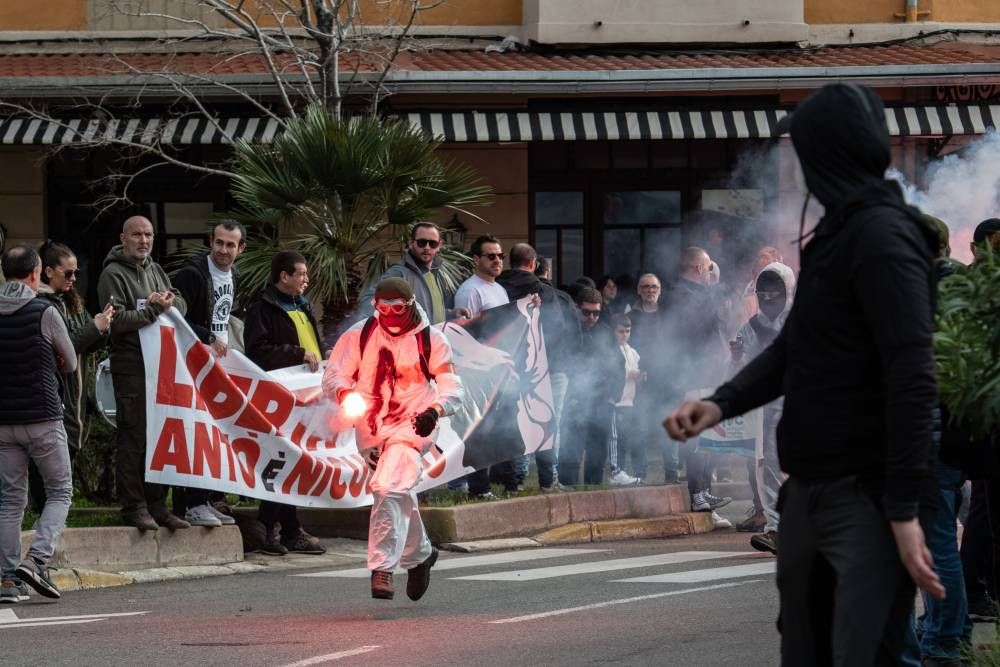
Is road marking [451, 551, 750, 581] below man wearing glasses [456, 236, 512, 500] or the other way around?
below

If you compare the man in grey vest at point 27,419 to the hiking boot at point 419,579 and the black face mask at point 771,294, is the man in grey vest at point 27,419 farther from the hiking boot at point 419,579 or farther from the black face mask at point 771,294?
the black face mask at point 771,294

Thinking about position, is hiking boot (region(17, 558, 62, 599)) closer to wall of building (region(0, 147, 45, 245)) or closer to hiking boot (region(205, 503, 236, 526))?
hiking boot (region(205, 503, 236, 526))

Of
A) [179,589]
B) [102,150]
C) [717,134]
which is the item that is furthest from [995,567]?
[102,150]

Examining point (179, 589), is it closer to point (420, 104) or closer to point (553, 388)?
point (553, 388)

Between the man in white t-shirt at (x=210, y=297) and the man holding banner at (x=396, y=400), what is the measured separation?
2.27 m

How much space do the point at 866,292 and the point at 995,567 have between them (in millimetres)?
3430

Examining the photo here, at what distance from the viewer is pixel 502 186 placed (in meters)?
20.1

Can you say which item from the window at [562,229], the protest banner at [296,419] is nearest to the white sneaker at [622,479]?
the protest banner at [296,419]

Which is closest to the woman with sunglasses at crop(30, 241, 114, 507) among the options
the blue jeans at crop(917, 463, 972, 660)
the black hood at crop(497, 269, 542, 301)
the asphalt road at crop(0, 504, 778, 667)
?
the asphalt road at crop(0, 504, 778, 667)

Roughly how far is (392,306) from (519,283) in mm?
4430

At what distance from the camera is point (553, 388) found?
14305 millimetres

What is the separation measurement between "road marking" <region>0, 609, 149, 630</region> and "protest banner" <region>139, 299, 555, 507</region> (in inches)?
75.7

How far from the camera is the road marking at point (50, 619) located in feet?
28.6

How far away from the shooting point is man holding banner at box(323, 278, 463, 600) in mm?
9234
